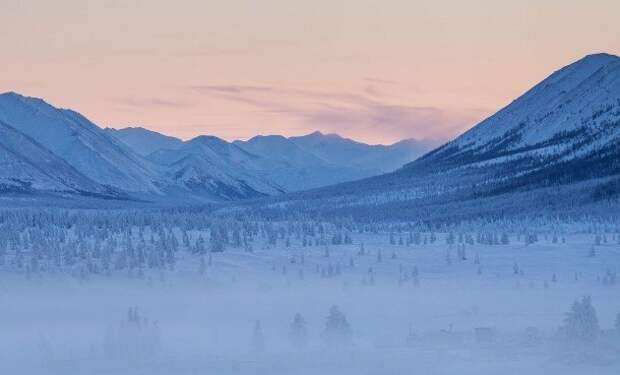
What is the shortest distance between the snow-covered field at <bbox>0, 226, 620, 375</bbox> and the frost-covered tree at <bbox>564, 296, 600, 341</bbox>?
0.15 metres

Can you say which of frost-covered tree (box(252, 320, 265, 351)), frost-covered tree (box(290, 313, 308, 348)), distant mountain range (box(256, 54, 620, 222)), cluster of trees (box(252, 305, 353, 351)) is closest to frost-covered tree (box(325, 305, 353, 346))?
cluster of trees (box(252, 305, 353, 351))

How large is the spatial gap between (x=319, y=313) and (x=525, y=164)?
87443 mm

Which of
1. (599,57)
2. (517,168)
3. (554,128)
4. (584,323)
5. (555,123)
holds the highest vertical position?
(599,57)

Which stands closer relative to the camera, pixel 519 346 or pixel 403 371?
pixel 403 371

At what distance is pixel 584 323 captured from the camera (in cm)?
1753

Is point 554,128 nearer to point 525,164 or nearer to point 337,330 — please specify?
point 525,164

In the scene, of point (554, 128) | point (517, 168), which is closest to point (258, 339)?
point (517, 168)

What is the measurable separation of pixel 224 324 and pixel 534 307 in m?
6.27

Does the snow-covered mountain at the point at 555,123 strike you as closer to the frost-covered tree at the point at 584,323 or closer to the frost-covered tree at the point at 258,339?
the frost-covered tree at the point at 584,323

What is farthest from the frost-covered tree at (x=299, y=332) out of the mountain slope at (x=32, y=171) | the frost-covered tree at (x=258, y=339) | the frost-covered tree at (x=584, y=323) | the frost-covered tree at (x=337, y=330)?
the mountain slope at (x=32, y=171)

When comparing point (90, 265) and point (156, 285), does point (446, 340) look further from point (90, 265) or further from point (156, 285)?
point (90, 265)

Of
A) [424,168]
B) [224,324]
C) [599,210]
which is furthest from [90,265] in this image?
[424,168]

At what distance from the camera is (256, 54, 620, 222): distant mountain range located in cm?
8338

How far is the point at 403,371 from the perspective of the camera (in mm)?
16219
